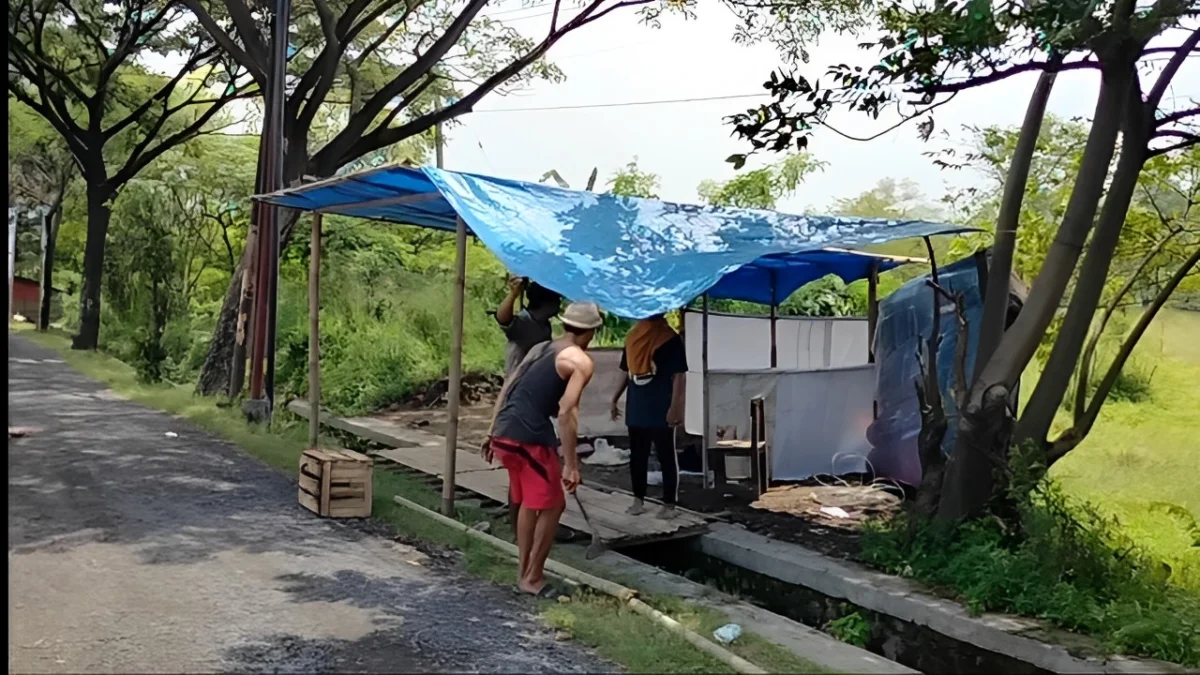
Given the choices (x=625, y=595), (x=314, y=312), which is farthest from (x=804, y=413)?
(x=314, y=312)

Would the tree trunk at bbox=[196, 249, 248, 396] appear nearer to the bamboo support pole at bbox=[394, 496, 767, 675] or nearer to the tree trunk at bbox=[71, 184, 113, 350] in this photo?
the bamboo support pole at bbox=[394, 496, 767, 675]

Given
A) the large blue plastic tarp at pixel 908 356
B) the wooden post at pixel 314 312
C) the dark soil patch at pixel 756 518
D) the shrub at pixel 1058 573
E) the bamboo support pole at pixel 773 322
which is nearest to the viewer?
the shrub at pixel 1058 573

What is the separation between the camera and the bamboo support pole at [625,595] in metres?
4.71

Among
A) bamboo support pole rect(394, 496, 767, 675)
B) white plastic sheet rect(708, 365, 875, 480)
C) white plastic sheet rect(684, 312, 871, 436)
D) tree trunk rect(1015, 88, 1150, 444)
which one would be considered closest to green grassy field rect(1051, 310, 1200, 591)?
tree trunk rect(1015, 88, 1150, 444)

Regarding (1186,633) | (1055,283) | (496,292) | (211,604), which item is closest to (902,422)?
(1055,283)

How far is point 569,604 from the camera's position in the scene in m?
5.61

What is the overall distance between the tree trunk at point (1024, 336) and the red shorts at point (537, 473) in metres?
2.84

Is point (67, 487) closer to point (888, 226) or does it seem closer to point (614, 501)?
point (614, 501)

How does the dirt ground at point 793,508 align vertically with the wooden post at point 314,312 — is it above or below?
below

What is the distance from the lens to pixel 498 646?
4.97 metres

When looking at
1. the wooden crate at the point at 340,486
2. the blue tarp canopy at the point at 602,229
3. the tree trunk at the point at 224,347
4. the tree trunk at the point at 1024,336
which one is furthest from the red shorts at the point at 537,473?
the tree trunk at the point at 224,347

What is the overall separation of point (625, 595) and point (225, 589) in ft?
7.15

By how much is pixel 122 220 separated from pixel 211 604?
59.3 ft

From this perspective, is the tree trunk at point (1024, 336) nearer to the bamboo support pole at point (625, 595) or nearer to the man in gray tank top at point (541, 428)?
the bamboo support pole at point (625, 595)
